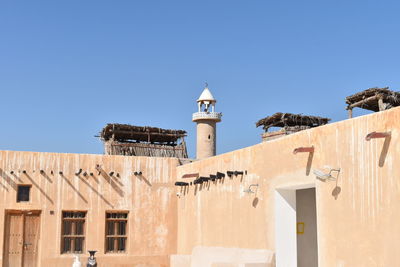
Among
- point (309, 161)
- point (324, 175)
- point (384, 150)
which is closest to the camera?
point (384, 150)

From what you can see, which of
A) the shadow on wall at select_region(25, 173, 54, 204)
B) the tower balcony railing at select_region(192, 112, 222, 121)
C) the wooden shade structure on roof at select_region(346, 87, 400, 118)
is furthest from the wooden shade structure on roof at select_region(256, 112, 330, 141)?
the shadow on wall at select_region(25, 173, 54, 204)

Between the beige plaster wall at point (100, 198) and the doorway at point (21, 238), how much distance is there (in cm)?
22

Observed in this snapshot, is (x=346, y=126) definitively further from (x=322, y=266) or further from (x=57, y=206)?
(x=57, y=206)

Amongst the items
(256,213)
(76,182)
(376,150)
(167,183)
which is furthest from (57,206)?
(376,150)

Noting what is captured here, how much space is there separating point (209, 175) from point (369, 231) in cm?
652

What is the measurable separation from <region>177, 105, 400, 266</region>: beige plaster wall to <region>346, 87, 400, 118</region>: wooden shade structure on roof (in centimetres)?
523

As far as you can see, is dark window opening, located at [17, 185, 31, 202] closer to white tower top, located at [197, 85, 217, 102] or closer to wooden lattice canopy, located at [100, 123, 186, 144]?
wooden lattice canopy, located at [100, 123, 186, 144]

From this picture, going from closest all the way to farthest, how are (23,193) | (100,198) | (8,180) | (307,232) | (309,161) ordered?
(309,161) → (307,232) → (8,180) → (23,193) → (100,198)

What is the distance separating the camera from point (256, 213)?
1312cm

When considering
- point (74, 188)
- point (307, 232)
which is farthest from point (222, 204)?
point (74, 188)

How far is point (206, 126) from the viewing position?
930 inches

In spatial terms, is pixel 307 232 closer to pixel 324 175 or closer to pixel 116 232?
pixel 324 175

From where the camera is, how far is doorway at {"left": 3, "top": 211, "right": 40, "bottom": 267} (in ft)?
52.2

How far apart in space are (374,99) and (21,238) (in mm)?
10886
